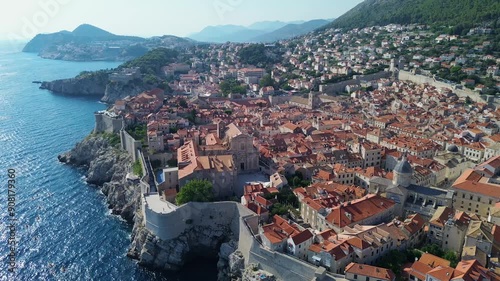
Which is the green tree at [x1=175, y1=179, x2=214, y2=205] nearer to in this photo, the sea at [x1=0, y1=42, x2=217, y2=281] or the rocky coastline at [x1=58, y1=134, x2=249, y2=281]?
the rocky coastline at [x1=58, y1=134, x2=249, y2=281]

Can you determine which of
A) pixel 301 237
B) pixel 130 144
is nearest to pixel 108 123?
pixel 130 144

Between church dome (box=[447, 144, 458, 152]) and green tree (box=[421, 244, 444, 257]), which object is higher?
church dome (box=[447, 144, 458, 152])

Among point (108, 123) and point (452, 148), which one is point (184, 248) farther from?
point (108, 123)

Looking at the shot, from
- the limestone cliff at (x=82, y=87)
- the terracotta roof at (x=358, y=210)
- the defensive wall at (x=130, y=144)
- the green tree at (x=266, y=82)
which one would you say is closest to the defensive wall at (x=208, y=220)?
the terracotta roof at (x=358, y=210)

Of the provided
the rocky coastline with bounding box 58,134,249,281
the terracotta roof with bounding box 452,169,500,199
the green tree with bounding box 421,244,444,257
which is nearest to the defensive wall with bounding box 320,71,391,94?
Answer: the rocky coastline with bounding box 58,134,249,281

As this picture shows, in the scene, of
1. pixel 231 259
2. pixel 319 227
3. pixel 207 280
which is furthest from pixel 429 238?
pixel 207 280

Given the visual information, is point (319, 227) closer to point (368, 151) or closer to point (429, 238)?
point (429, 238)
